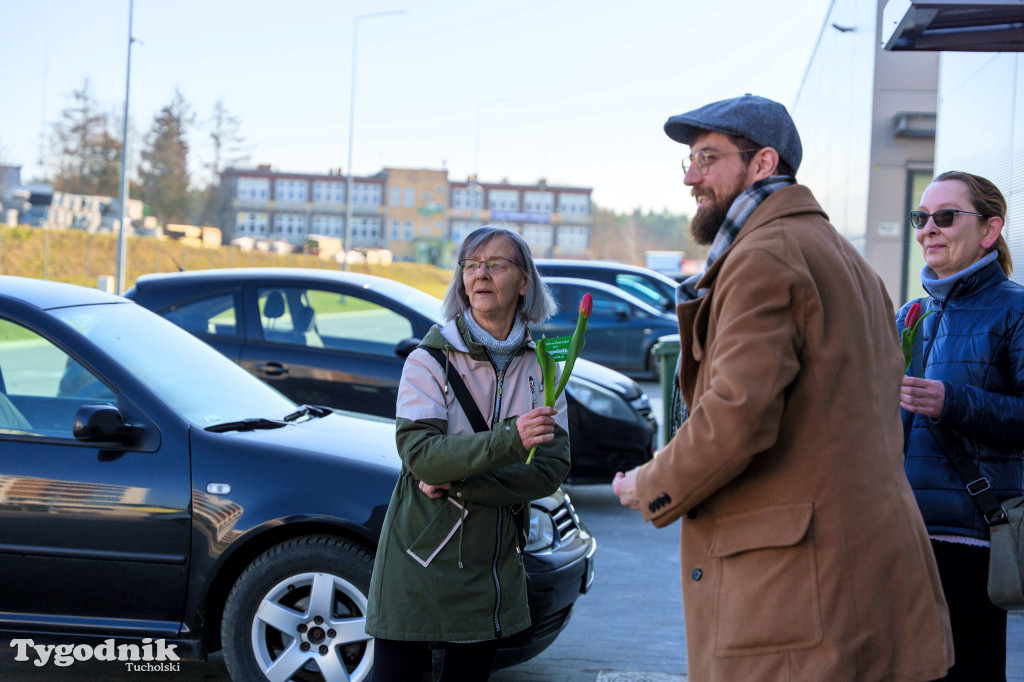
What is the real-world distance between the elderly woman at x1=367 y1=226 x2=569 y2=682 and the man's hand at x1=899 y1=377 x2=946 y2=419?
956 mm

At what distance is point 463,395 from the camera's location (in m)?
2.74

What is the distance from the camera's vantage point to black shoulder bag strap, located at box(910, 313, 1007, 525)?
277 centimetres

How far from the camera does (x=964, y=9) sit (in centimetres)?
408

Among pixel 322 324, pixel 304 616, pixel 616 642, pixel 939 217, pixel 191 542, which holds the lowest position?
pixel 616 642

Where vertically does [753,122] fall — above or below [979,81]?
below

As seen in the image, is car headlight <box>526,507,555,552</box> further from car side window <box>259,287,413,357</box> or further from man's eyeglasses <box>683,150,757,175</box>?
car side window <box>259,287,413,357</box>

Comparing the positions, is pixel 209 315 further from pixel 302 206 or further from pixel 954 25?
pixel 302 206

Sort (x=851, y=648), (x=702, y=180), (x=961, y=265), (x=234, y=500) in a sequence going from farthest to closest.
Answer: (x=234, y=500) < (x=961, y=265) < (x=702, y=180) < (x=851, y=648)

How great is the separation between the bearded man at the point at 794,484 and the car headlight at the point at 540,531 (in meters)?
1.83

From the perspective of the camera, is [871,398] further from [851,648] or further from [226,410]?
[226,410]

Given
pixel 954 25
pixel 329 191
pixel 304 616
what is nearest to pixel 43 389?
pixel 304 616

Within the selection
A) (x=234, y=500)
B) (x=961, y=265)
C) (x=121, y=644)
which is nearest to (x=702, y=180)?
(x=961, y=265)

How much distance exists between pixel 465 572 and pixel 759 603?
0.95 meters

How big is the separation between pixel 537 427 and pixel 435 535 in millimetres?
468
